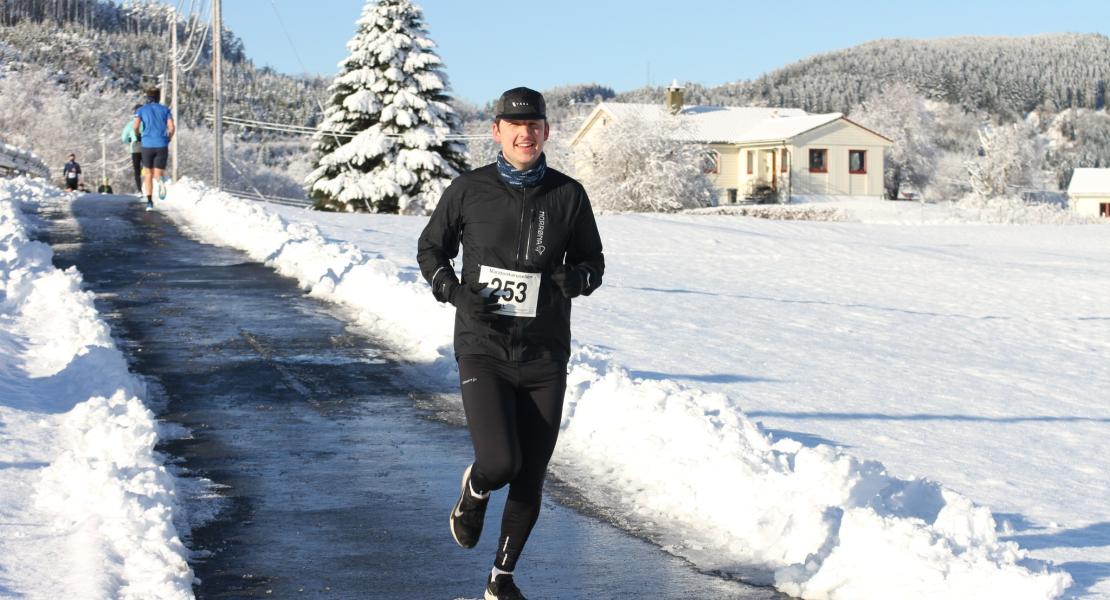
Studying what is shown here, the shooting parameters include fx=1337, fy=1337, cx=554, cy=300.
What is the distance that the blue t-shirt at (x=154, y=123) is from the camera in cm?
2228

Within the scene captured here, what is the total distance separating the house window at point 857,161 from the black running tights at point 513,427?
78.7 metres

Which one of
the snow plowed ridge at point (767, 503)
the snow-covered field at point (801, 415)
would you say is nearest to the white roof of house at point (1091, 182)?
the snow-covered field at point (801, 415)

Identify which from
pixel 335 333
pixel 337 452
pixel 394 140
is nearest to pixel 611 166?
pixel 394 140

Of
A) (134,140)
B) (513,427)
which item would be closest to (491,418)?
(513,427)

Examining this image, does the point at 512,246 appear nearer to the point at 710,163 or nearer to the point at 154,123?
the point at 154,123

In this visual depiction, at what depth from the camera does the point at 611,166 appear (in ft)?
217

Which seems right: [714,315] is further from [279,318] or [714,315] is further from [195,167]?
[195,167]

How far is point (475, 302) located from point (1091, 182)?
13484 centimetres

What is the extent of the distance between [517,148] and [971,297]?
62.4ft

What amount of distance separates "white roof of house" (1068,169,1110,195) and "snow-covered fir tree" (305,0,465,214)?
88.5m

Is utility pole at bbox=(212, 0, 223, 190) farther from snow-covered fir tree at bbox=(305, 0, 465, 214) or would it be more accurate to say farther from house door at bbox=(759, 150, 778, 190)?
house door at bbox=(759, 150, 778, 190)

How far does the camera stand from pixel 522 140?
17.1ft

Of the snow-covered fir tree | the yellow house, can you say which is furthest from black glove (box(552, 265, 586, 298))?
the yellow house

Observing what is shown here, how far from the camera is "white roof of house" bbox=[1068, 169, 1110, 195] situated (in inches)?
5015
